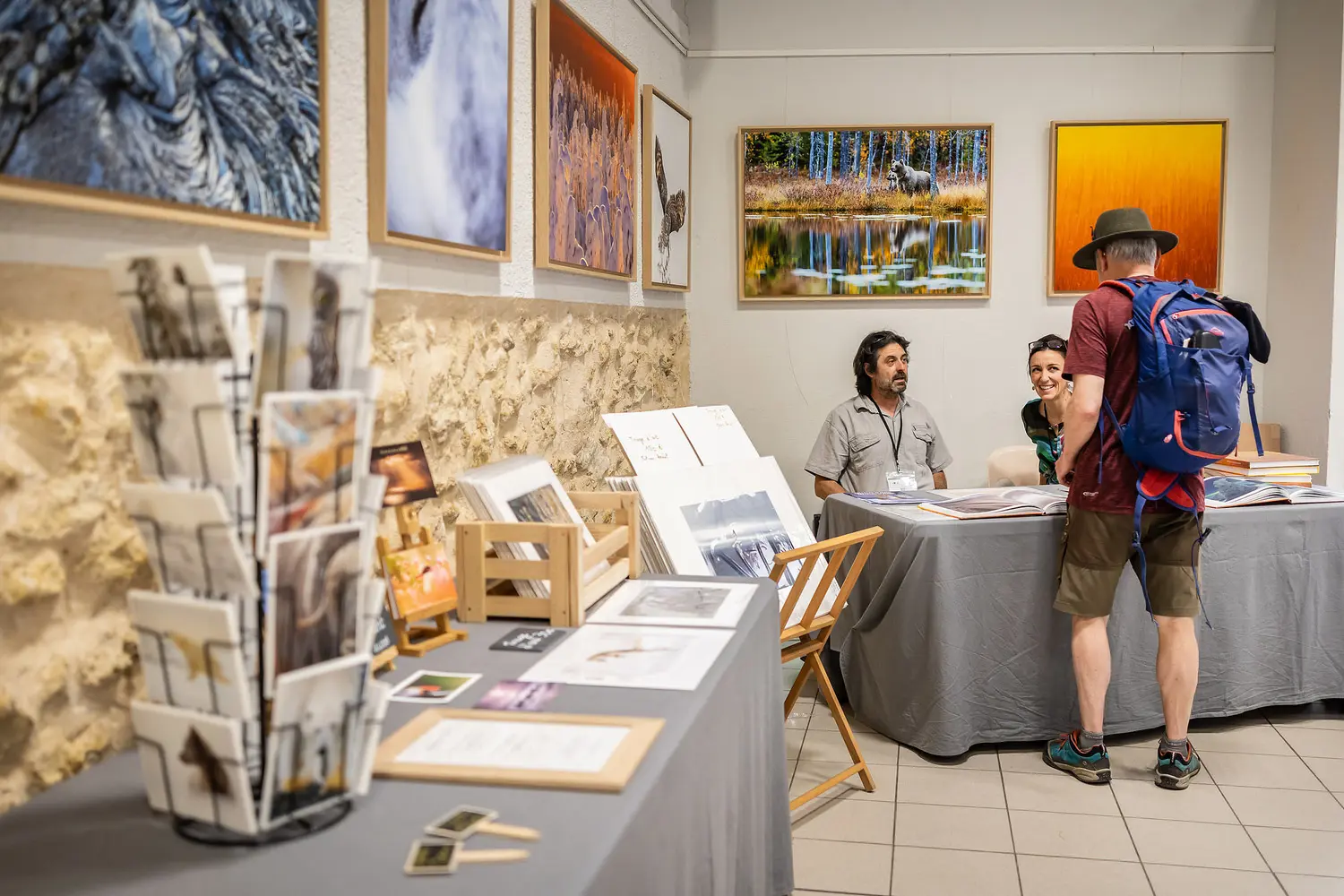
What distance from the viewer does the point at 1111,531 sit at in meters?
3.29

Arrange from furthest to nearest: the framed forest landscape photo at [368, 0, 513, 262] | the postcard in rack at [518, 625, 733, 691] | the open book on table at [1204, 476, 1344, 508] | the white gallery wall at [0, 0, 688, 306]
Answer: the open book on table at [1204, 476, 1344, 508] < the framed forest landscape photo at [368, 0, 513, 262] < the postcard in rack at [518, 625, 733, 691] < the white gallery wall at [0, 0, 688, 306]

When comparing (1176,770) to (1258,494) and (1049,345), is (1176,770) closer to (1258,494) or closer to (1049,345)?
(1258,494)

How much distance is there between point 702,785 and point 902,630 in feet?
7.04

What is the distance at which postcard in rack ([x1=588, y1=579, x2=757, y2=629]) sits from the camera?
2088 mm

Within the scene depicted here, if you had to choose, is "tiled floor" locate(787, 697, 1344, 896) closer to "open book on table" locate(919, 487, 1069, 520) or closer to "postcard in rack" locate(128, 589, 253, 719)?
"open book on table" locate(919, 487, 1069, 520)

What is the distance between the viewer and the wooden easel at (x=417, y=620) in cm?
190

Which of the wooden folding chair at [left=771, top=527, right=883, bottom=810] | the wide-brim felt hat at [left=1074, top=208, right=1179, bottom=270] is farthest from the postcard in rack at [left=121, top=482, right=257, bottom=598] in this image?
the wide-brim felt hat at [left=1074, top=208, right=1179, bottom=270]

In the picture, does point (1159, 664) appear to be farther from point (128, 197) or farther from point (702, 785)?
point (128, 197)

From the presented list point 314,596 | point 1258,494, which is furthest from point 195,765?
point 1258,494

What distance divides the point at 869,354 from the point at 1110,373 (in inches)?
60.8

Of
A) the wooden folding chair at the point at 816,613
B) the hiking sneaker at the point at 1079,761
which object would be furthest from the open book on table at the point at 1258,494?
the wooden folding chair at the point at 816,613

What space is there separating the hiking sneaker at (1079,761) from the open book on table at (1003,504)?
29.1 inches

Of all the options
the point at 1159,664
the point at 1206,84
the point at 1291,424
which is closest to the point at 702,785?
the point at 1159,664

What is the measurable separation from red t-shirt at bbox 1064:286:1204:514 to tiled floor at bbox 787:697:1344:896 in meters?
0.90
